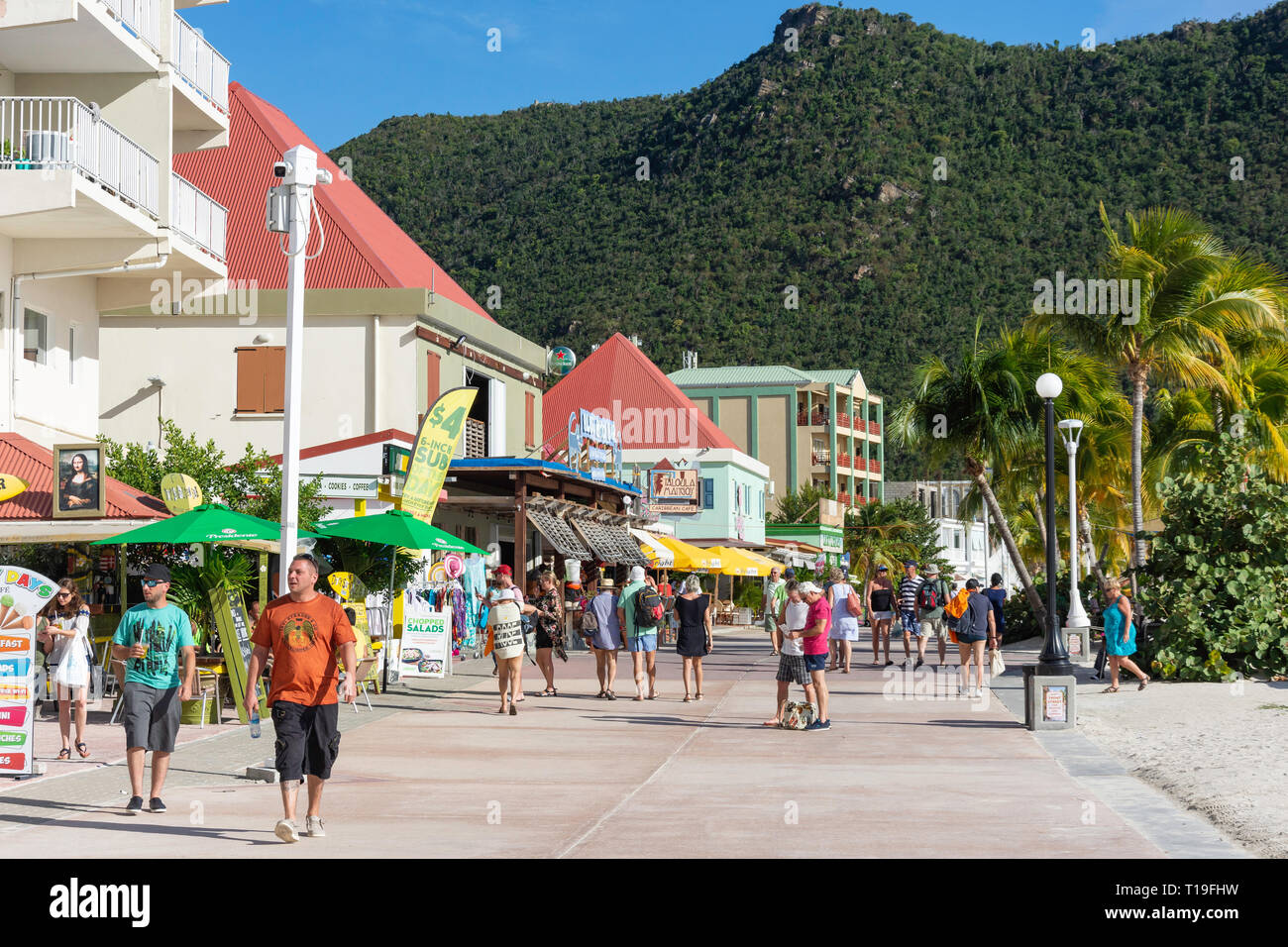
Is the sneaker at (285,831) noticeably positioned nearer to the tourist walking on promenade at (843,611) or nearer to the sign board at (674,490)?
the tourist walking on promenade at (843,611)

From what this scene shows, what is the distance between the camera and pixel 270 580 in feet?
63.2

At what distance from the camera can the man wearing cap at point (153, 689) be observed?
9805mm

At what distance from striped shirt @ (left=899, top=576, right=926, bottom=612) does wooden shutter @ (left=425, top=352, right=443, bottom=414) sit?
1036cm

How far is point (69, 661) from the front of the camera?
1271cm

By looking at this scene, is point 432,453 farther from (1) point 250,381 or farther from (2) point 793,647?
(2) point 793,647

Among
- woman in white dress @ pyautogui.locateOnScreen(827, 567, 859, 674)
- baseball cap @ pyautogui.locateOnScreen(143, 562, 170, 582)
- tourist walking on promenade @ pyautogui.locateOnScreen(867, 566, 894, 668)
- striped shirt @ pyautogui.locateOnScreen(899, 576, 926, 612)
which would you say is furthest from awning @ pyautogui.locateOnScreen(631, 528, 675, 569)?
baseball cap @ pyautogui.locateOnScreen(143, 562, 170, 582)

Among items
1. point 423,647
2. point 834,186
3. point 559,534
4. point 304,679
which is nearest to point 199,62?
point 423,647

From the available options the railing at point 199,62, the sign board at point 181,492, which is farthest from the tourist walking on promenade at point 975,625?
the railing at point 199,62

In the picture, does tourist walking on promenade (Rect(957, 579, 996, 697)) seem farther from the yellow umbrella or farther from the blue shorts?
the yellow umbrella

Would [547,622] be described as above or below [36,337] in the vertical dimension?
below

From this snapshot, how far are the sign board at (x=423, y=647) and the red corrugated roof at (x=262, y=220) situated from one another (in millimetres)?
11566

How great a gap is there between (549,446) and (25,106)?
64.7 ft

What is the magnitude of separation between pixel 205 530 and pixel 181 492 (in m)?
2.49
